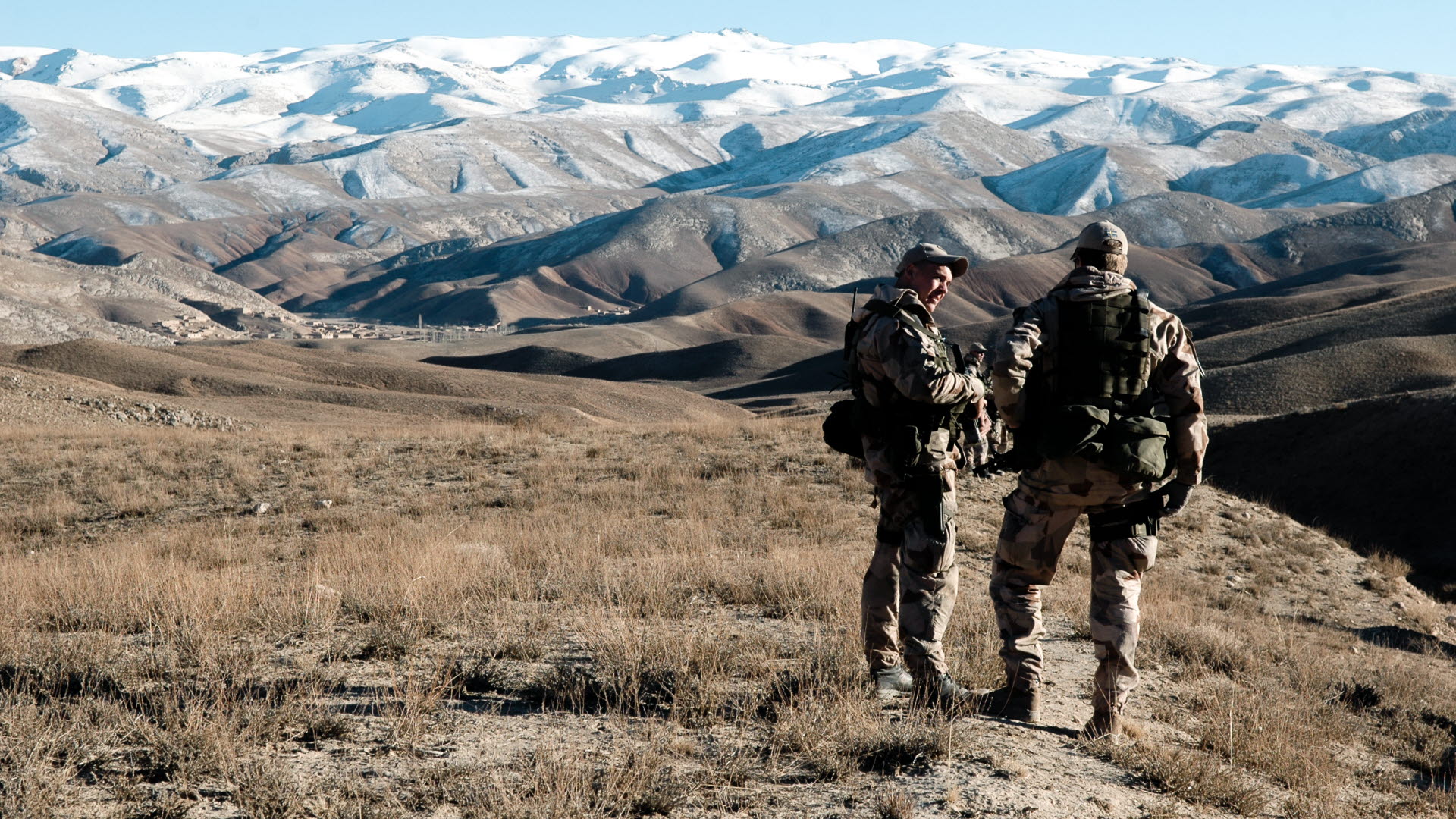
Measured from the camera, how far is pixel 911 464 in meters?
4.34

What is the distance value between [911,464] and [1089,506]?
0.77 m

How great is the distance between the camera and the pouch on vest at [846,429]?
184 inches

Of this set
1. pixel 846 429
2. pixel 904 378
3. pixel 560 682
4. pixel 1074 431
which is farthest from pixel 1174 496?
pixel 560 682

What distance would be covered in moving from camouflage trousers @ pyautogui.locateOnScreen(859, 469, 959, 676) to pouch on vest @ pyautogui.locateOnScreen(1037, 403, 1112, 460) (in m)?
0.46

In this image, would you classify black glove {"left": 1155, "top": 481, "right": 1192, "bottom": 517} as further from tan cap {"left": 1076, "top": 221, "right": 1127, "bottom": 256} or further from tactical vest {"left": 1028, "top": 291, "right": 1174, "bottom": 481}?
tan cap {"left": 1076, "top": 221, "right": 1127, "bottom": 256}

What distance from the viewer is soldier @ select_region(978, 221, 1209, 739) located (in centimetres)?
425

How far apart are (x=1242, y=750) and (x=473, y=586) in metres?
4.14

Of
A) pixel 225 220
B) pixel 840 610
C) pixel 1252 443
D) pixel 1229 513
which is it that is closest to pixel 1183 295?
pixel 1252 443

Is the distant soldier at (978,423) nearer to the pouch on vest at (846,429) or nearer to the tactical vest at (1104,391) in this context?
the tactical vest at (1104,391)

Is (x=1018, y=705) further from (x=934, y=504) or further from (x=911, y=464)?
(x=911, y=464)

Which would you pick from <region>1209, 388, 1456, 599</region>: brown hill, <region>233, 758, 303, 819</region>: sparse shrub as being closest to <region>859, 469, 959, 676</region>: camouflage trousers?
<region>233, 758, 303, 819</region>: sparse shrub

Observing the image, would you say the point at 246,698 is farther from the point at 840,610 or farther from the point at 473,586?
the point at 840,610

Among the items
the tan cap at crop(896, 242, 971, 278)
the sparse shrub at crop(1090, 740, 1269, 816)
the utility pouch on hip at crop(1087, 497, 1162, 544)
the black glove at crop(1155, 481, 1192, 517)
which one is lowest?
the sparse shrub at crop(1090, 740, 1269, 816)

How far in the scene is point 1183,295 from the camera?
350 feet
